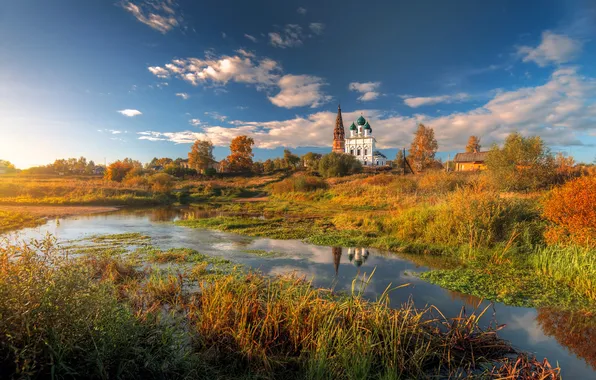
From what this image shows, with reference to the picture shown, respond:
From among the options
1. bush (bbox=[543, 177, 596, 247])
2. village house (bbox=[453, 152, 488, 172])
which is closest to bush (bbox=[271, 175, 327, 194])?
bush (bbox=[543, 177, 596, 247])

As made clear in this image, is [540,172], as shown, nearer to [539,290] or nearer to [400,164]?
[539,290]

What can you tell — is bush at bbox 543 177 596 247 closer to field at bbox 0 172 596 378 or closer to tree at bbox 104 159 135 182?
field at bbox 0 172 596 378

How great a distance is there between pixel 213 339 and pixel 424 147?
58757 mm

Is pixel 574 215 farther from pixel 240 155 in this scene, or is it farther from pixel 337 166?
pixel 240 155

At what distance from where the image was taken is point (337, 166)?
51.3 m

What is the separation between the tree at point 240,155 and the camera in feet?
219

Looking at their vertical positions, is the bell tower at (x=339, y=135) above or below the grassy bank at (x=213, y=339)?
above

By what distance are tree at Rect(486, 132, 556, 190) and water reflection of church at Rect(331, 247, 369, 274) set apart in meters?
17.3

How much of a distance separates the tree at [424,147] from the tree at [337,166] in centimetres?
1214

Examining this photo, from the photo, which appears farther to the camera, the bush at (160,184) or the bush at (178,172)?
the bush at (178,172)

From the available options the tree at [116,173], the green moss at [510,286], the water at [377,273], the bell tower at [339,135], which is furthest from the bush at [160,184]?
the bell tower at [339,135]

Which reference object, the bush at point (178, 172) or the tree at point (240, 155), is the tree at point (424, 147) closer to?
the tree at point (240, 155)

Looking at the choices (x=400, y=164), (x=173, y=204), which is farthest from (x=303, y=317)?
(x=400, y=164)

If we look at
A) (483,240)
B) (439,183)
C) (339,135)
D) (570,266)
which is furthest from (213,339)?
(339,135)
